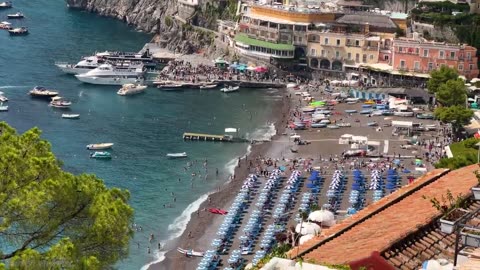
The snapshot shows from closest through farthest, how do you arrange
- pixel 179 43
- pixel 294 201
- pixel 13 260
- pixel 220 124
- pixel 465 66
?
pixel 13 260, pixel 294 201, pixel 220 124, pixel 465 66, pixel 179 43

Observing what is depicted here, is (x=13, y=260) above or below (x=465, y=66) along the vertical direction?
above

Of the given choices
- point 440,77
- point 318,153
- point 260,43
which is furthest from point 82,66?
point 318,153

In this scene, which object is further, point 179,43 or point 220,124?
point 179,43

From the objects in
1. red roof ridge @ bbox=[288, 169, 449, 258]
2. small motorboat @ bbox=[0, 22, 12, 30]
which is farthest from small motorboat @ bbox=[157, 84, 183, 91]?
red roof ridge @ bbox=[288, 169, 449, 258]

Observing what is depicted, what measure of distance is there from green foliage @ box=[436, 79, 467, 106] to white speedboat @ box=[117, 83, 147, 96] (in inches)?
1187

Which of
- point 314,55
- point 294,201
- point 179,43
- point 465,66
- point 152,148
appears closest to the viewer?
point 294,201

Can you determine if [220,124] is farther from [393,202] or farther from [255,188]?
[393,202]

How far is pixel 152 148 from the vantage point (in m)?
72.2

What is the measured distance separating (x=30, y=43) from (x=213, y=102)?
119 ft

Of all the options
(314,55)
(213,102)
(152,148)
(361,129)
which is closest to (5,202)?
(152,148)

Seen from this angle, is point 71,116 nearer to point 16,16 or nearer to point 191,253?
point 191,253

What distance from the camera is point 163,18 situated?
122 m

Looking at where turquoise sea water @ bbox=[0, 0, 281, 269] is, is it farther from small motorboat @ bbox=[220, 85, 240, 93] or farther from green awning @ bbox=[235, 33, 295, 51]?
green awning @ bbox=[235, 33, 295, 51]

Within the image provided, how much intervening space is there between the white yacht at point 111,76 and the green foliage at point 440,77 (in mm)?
30122
